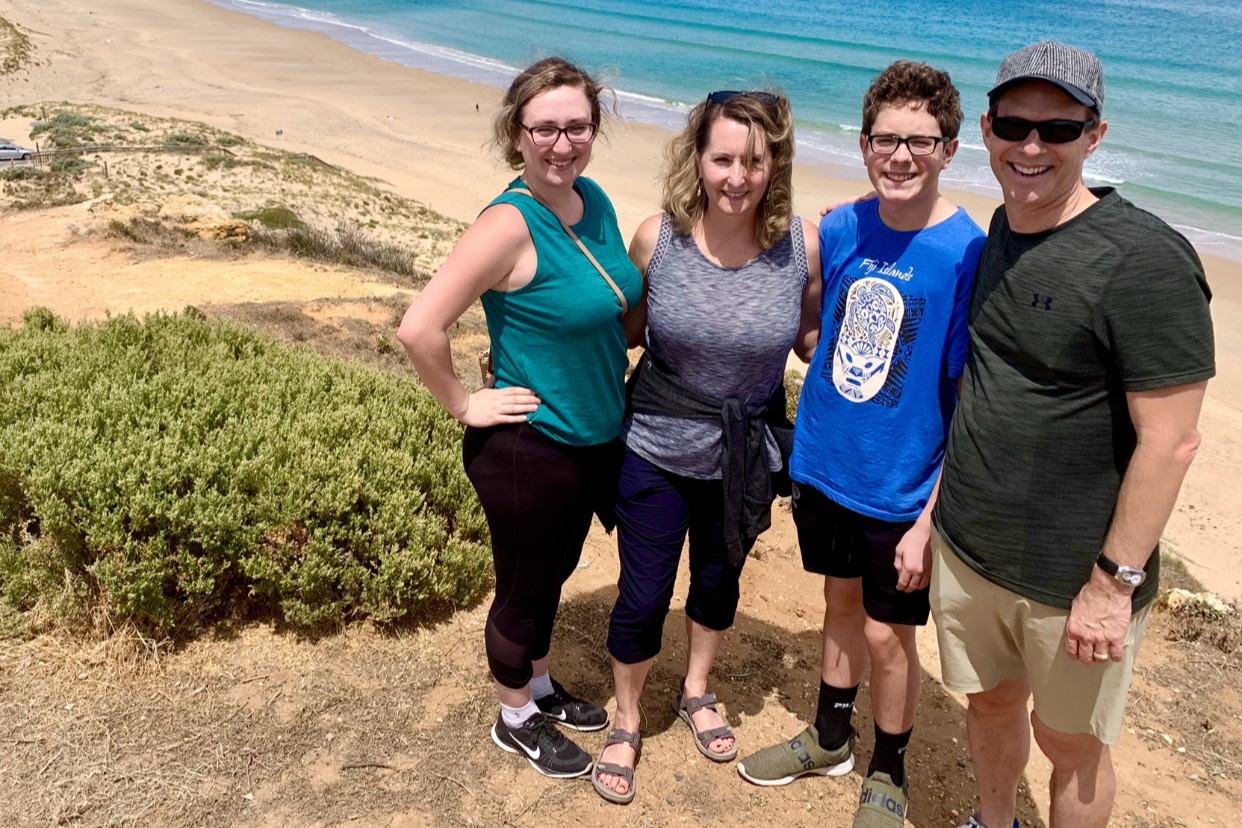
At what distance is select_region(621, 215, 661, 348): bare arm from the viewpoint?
3031 millimetres

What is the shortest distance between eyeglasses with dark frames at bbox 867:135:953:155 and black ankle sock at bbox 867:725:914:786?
6.24 ft

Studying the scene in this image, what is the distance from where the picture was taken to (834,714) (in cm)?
344

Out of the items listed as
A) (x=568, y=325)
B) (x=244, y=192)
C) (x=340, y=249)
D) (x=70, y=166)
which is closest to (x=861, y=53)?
(x=244, y=192)

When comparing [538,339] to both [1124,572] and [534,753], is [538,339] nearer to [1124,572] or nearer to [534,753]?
[534,753]

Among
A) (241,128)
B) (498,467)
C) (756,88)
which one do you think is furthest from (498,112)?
(241,128)

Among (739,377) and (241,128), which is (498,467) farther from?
(241,128)

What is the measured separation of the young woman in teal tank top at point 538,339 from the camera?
2.69 meters

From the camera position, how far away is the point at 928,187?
273 cm

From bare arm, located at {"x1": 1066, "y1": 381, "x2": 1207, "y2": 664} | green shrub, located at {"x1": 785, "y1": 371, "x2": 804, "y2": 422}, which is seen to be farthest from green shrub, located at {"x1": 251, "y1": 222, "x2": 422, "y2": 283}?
bare arm, located at {"x1": 1066, "y1": 381, "x2": 1207, "y2": 664}

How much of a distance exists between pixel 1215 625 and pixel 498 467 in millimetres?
4278

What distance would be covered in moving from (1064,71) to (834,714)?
225cm

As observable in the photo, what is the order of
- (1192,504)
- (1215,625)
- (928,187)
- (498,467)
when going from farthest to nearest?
1. (1192,504)
2. (1215,625)
3. (498,467)
4. (928,187)

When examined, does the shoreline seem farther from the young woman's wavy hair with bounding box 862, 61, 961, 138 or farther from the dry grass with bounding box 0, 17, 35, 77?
the young woman's wavy hair with bounding box 862, 61, 961, 138

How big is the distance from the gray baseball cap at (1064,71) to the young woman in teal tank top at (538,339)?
3.79 feet
